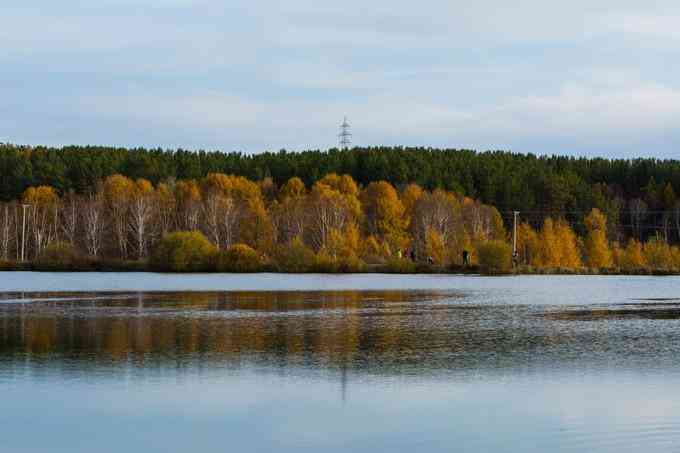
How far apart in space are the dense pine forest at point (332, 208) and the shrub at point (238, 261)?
10cm

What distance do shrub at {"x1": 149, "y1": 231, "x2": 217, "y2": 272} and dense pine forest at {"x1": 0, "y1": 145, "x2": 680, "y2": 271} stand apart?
12 centimetres

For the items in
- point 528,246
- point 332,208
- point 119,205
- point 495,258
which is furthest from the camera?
point 528,246

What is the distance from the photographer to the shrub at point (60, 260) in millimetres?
69812

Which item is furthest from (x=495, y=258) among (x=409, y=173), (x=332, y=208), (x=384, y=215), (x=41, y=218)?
(x=409, y=173)

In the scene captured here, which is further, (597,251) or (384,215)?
(597,251)

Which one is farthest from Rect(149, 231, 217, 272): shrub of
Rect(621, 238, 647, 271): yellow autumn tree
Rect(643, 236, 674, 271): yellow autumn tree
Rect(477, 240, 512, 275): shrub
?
Rect(621, 238, 647, 271): yellow autumn tree

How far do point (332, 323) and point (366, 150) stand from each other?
397ft

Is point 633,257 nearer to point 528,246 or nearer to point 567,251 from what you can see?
point 567,251

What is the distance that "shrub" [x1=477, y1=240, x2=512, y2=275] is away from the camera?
216ft

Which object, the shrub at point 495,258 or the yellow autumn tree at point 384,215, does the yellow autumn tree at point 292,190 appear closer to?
the yellow autumn tree at point 384,215

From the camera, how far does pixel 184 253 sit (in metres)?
67.0

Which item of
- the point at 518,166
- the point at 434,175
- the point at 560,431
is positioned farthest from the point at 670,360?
the point at 518,166

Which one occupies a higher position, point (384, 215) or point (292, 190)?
point (292, 190)

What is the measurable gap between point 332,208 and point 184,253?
27814 mm
